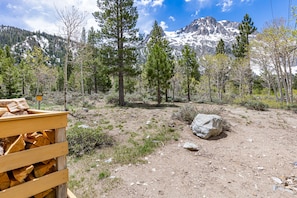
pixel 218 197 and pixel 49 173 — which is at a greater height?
pixel 49 173

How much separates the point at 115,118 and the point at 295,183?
6050mm

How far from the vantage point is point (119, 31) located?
11133 millimetres

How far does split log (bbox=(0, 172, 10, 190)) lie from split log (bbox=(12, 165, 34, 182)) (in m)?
0.05

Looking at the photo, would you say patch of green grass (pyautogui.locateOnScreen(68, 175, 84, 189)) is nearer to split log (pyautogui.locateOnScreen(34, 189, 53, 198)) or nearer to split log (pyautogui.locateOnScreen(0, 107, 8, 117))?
split log (pyautogui.locateOnScreen(34, 189, 53, 198))

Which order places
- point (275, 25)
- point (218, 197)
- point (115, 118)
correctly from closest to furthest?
point (218, 197) → point (115, 118) → point (275, 25)

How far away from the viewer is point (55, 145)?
1.52 metres

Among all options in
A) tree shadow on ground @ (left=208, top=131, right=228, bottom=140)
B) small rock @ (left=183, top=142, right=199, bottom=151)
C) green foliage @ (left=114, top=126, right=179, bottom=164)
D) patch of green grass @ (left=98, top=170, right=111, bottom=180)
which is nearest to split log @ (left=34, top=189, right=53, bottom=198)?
patch of green grass @ (left=98, top=170, right=111, bottom=180)

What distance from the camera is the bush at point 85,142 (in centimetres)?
425

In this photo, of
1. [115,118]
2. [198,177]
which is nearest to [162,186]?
[198,177]

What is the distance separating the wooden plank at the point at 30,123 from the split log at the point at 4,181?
1.08 ft

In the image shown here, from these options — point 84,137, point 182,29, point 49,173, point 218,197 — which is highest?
point 182,29

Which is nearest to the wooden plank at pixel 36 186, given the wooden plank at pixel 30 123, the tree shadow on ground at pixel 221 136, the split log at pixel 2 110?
the wooden plank at pixel 30 123

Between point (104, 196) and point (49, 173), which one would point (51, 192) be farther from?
point (104, 196)

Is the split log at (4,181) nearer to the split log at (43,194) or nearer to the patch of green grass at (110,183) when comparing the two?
the split log at (43,194)
